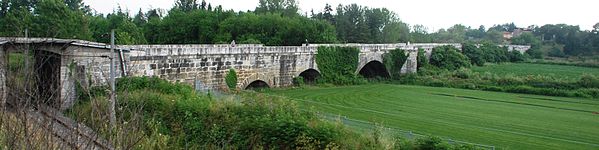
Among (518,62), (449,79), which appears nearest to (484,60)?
(518,62)

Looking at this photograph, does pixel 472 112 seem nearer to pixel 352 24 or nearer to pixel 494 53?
pixel 494 53

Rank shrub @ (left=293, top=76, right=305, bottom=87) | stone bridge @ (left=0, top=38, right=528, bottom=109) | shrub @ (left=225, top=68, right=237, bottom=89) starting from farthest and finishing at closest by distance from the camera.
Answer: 1. shrub @ (left=293, top=76, right=305, bottom=87)
2. shrub @ (left=225, top=68, right=237, bottom=89)
3. stone bridge @ (left=0, top=38, right=528, bottom=109)

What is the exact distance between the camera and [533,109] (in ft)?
92.7

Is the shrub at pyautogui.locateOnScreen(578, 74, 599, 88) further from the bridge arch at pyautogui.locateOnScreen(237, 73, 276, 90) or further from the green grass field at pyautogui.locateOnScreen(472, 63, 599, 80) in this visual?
the bridge arch at pyautogui.locateOnScreen(237, 73, 276, 90)

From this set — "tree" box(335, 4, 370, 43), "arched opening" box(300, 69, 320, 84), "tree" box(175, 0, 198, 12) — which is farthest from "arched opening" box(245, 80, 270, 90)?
"tree" box(175, 0, 198, 12)

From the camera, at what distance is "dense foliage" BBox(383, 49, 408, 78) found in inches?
1635

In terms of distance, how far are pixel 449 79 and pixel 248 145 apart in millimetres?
29801

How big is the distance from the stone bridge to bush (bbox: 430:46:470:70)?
1170 cm

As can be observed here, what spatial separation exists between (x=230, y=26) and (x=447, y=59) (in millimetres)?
19933

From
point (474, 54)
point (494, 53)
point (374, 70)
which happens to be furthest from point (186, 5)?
point (494, 53)

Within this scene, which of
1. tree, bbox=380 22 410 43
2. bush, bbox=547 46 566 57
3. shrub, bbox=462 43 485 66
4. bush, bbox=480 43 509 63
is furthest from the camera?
bush, bbox=547 46 566 57

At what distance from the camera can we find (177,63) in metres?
24.3

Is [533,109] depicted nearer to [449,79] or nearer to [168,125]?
[449,79]

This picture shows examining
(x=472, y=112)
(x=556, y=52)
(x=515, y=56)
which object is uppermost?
(x=556, y=52)
